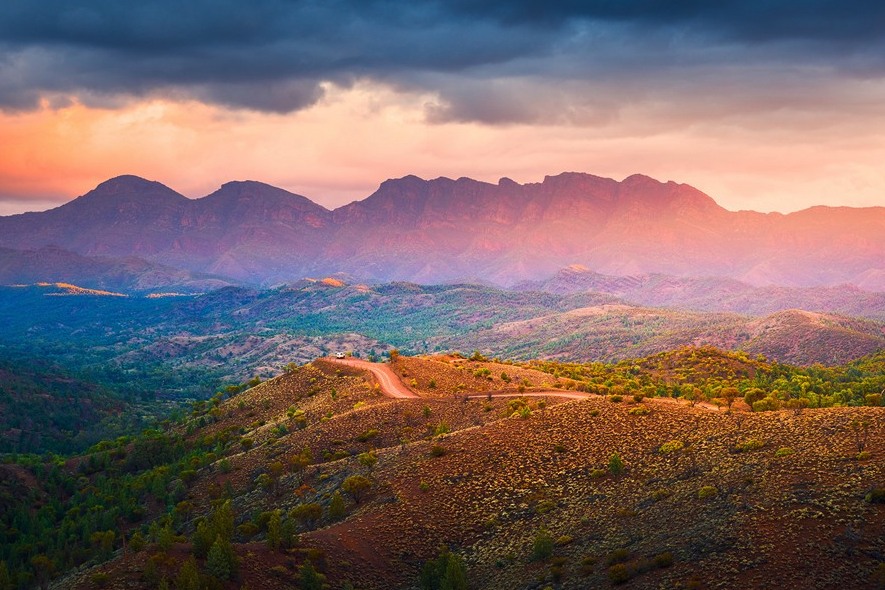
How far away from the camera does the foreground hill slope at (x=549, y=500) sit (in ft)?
172

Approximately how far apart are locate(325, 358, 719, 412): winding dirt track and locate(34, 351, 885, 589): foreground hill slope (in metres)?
7.93

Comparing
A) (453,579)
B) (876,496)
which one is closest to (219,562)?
(453,579)

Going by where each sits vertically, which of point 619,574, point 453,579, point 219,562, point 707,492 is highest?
point 219,562

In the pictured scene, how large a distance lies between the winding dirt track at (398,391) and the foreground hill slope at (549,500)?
7.93 metres

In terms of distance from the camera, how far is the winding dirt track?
384 feet

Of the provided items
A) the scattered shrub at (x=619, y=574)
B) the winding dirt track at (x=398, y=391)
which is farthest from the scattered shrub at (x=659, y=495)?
the winding dirt track at (x=398, y=391)

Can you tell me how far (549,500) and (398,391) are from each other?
67095mm

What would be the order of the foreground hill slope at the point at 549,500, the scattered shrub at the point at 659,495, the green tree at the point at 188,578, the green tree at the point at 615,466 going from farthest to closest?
the green tree at the point at 615,466, the scattered shrub at the point at 659,495, the foreground hill slope at the point at 549,500, the green tree at the point at 188,578

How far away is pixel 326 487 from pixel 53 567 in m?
35.2

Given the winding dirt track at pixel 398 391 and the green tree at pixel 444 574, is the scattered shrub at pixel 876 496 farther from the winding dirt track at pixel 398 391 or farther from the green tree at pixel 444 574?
the winding dirt track at pixel 398 391

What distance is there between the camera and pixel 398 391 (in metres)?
138

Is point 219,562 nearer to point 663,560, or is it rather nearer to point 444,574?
point 444,574

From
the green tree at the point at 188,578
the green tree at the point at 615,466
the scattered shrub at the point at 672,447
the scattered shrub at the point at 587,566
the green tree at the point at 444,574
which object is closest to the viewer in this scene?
the green tree at the point at 188,578

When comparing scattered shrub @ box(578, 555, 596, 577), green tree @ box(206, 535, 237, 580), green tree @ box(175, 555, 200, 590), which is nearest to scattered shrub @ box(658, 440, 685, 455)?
scattered shrub @ box(578, 555, 596, 577)
